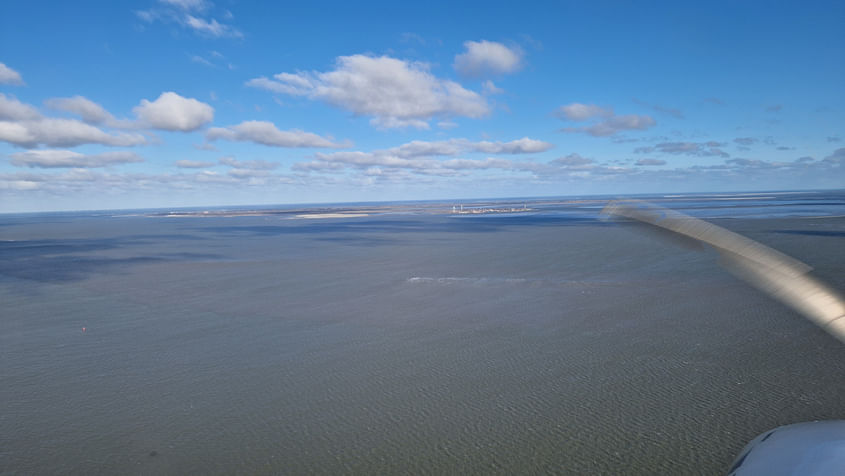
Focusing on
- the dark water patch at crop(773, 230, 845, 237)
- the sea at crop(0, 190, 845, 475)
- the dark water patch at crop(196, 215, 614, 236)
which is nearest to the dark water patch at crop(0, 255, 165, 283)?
the sea at crop(0, 190, 845, 475)

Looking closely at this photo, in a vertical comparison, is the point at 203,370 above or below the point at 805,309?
below

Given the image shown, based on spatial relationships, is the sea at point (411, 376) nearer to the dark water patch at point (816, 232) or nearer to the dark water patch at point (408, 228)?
the dark water patch at point (816, 232)

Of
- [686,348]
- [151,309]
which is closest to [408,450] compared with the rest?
[686,348]

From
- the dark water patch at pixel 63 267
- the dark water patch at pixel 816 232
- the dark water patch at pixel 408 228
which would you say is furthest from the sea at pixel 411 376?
the dark water patch at pixel 408 228

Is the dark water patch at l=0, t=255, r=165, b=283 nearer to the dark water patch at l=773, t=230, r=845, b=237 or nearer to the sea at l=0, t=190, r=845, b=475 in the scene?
the sea at l=0, t=190, r=845, b=475

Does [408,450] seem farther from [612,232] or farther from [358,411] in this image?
[612,232]

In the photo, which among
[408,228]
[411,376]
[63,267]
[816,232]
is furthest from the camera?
[408,228]

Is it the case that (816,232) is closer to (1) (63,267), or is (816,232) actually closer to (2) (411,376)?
(2) (411,376)

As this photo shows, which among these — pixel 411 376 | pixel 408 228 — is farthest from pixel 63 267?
pixel 408 228
